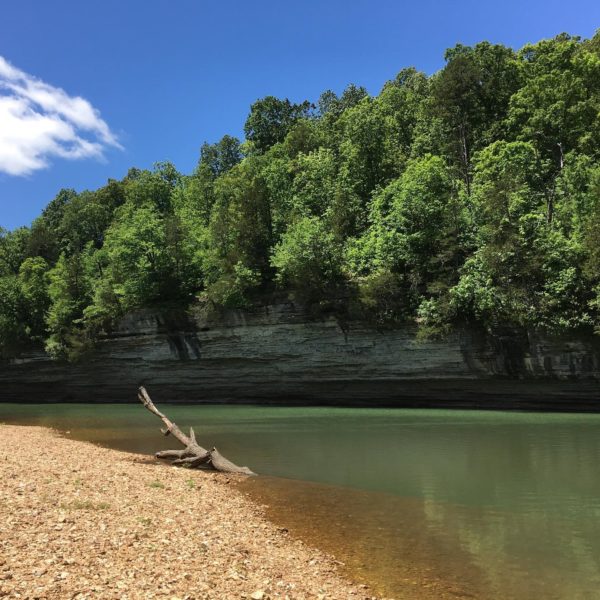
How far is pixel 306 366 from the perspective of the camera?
118ft

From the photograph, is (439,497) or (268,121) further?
(268,121)

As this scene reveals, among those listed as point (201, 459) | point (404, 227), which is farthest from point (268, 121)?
point (201, 459)

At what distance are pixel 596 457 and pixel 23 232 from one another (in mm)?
77354

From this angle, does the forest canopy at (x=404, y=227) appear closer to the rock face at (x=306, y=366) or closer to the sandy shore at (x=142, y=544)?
the rock face at (x=306, y=366)

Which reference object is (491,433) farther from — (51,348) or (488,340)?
(51,348)

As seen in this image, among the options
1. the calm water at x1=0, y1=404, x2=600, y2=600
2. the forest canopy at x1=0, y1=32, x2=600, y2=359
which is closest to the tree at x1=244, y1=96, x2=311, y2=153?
the forest canopy at x1=0, y1=32, x2=600, y2=359

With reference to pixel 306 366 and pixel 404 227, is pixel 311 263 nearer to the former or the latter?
pixel 404 227

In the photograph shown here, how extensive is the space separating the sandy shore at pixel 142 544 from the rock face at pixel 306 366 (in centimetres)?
2328

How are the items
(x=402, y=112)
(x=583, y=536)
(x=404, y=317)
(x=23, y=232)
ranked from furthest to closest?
(x=23, y=232), (x=402, y=112), (x=404, y=317), (x=583, y=536)

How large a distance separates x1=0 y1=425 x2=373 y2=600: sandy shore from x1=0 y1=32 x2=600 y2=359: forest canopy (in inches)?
898

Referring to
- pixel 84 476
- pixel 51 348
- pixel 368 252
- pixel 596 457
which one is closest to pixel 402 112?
pixel 368 252

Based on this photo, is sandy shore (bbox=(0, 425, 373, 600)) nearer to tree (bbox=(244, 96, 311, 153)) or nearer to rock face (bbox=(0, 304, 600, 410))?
rock face (bbox=(0, 304, 600, 410))

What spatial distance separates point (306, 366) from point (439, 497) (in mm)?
25593

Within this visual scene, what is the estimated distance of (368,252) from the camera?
112ft
